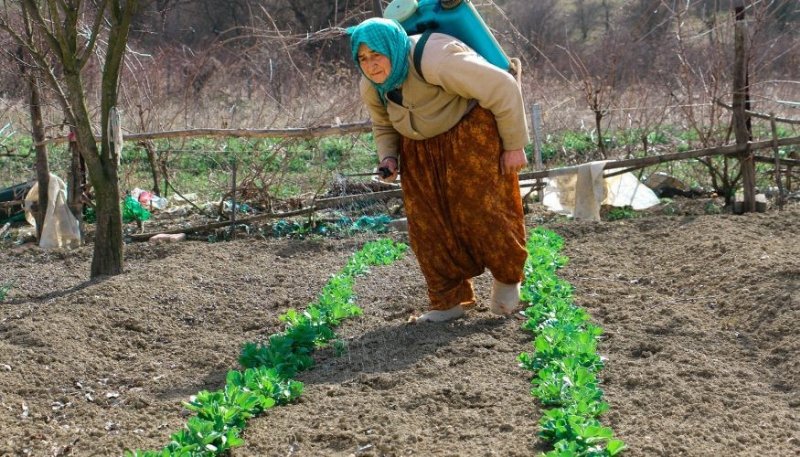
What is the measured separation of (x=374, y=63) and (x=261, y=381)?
1.64 meters

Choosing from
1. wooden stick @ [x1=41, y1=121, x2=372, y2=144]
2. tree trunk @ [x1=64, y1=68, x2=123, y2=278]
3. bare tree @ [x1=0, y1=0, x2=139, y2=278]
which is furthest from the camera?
wooden stick @ [x1=41, y1=121, x2=372, y2=144]

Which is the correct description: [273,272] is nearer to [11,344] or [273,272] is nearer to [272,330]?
[272,330]

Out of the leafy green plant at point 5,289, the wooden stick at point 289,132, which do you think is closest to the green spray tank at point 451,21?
the wooden stick at point 289,132

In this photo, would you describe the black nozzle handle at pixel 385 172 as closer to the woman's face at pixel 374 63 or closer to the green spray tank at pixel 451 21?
the woman's face at pixel 374 63

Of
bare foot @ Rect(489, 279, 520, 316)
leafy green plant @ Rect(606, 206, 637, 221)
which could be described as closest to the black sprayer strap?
bare foot @ Rect(489, 279, 520, 316)

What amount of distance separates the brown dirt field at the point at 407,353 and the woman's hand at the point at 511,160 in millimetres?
861

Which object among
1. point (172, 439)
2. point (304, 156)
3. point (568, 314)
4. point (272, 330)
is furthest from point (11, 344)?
point (304, 156)

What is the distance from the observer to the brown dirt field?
3.78 metres

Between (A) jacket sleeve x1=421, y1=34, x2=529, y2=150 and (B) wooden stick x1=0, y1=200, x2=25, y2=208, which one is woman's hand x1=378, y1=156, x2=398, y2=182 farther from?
(B) wooden stick x1=0, y1=200, x2=25, y2=208

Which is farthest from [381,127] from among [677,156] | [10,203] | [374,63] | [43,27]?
[10,203]

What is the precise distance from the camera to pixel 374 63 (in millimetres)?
4730

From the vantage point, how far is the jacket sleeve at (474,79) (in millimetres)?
4742

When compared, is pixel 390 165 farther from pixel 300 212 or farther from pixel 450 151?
pixel 300 212

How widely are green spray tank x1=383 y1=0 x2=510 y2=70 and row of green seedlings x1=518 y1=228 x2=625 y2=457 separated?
4.42 feet
